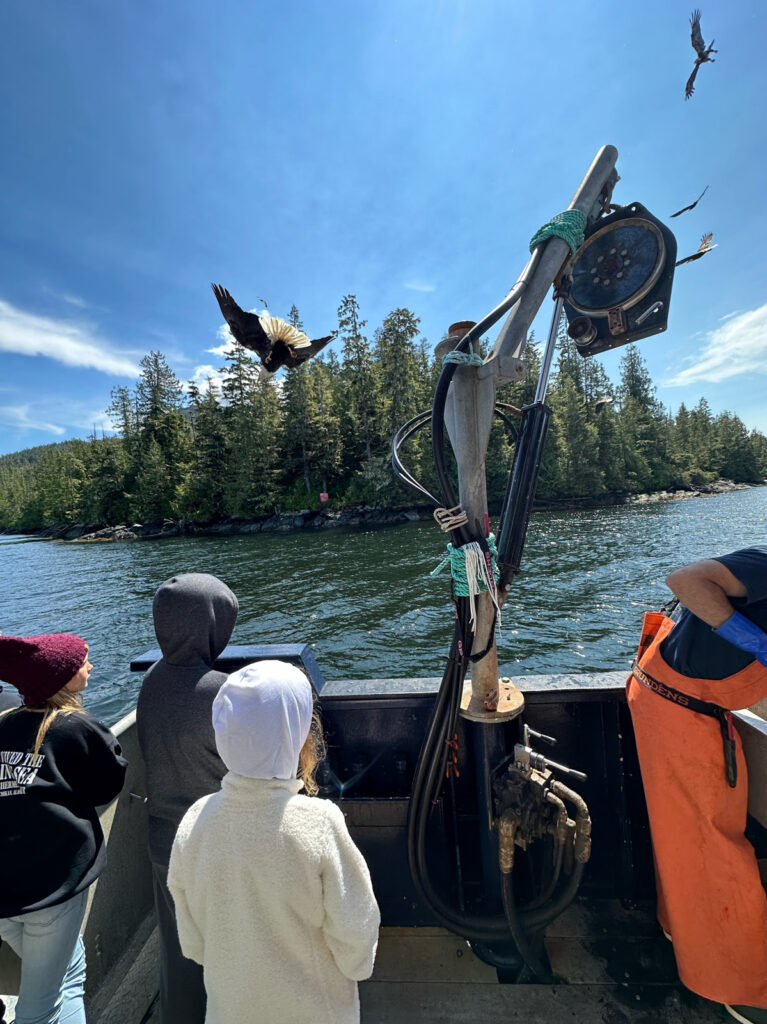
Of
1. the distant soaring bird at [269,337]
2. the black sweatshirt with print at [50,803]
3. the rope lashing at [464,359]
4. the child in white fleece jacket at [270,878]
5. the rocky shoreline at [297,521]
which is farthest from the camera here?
the rocky shoreline at [297,521]

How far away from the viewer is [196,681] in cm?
151

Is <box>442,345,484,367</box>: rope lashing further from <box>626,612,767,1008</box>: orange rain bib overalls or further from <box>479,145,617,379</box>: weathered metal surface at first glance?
<box>626,612,767,1008</box>: orange rain bib overalls

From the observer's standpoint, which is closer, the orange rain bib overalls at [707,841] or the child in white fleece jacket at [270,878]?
the child in white fleece jacket at [270,878]

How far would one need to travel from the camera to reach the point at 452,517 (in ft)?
5.82

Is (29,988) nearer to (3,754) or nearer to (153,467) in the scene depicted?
(3,754)

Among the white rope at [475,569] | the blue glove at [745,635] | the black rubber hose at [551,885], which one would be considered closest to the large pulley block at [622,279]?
the white rope at [475,569]

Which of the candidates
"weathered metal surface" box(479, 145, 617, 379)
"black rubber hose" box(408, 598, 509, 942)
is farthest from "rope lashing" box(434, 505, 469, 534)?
"weathered metal surface" box(479, 145, 617, 379)

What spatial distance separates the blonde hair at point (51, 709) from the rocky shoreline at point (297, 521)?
3030 cm

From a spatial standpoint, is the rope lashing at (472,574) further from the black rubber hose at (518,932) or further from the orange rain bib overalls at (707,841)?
the black rubber hose at (518,932)

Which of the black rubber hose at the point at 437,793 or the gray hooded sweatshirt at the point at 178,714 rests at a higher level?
the gray hooded sweatshirt at the point at 178,714

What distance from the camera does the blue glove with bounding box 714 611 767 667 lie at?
1454 mm

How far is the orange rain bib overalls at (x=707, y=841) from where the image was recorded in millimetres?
1550

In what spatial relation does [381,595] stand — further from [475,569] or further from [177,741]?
[177,741]

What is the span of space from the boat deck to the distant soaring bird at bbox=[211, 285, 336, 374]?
410 cm
